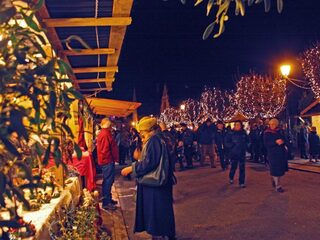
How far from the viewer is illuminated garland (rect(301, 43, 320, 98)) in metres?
20.1

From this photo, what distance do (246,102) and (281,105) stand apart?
3.62 metres

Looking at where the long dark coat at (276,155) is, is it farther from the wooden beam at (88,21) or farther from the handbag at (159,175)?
the wooden beam at (88,21)

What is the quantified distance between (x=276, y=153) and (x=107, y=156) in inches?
172

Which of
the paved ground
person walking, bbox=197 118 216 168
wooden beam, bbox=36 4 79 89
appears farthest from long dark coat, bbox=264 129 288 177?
person walking, bbox=197 118 216 168

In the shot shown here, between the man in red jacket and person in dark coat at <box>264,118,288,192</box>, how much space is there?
13.2 ft

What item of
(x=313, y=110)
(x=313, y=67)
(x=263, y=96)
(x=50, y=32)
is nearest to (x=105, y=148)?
(x=50, y=32)

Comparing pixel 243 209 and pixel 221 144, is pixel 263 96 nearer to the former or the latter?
pixel 221 144

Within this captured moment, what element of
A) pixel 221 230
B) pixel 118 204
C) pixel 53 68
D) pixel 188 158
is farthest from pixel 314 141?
pixel 53 68

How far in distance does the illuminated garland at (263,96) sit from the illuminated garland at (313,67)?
925 cm

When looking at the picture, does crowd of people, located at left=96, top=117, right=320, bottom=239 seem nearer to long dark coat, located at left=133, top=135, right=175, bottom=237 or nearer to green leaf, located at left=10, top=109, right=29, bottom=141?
long dark coat, located at left=133, top=135, right=175, bottom=237

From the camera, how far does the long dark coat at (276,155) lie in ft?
34.9

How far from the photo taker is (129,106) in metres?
15.7

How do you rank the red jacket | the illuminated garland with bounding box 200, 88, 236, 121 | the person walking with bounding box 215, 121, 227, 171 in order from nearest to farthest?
the red jacket → the person walking with bounding box 215, 121, 227, 171 → the illuminated garland with bounding box 200, 88, 236, 121

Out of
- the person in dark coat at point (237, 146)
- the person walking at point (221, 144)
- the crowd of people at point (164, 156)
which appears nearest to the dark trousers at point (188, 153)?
the crowd of people at point (164, 156)
